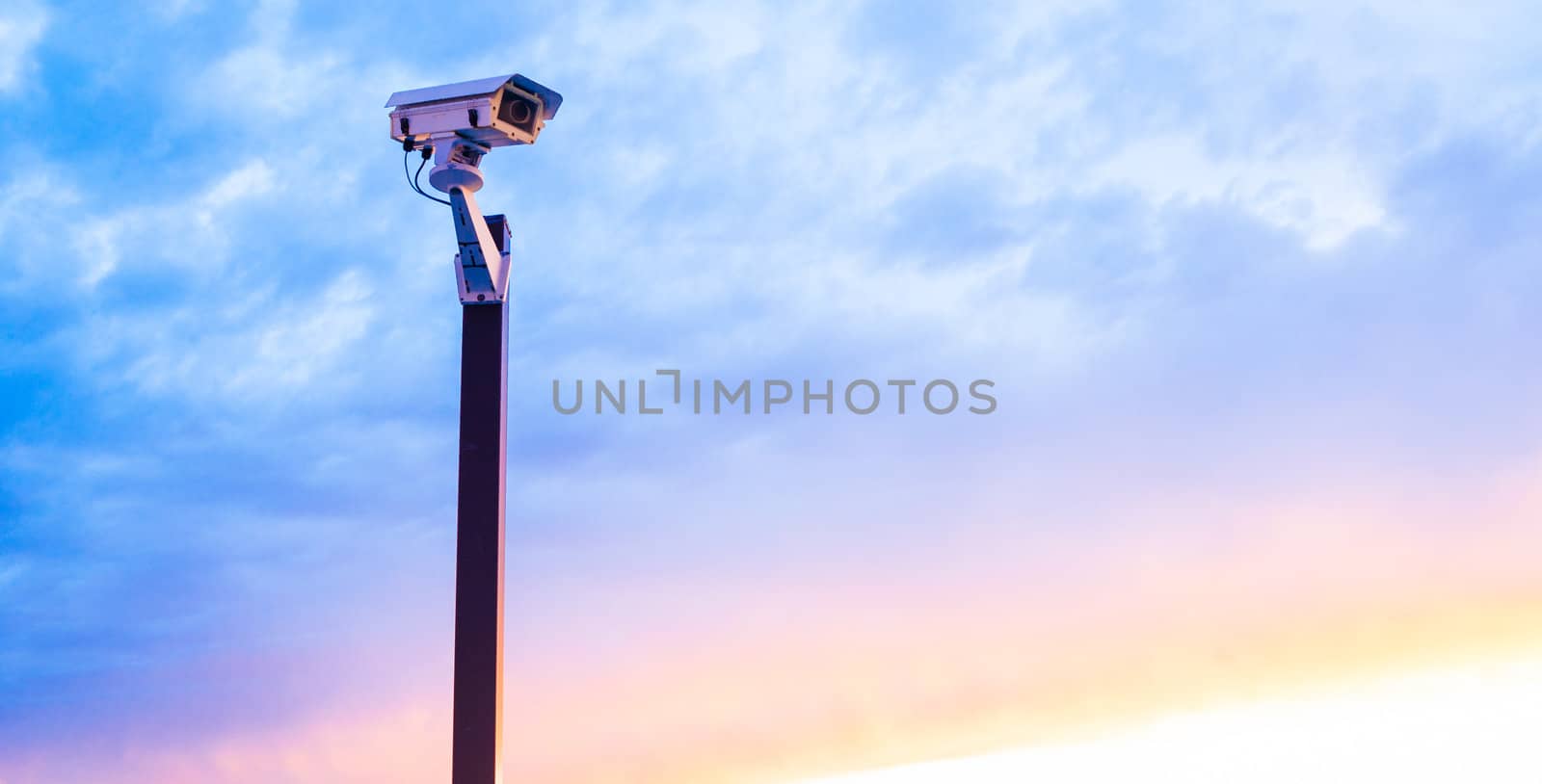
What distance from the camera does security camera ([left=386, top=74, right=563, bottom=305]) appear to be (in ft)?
24.1

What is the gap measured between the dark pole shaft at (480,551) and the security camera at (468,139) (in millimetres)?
235

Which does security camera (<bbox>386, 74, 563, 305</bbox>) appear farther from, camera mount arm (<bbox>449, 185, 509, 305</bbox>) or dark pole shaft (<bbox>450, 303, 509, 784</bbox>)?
dark pole shaft (<bbox>450, 303, 509, 784</bbox>)

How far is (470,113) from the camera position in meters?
7.34

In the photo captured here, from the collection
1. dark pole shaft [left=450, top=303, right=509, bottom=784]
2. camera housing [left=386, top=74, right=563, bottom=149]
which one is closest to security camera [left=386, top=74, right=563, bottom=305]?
camera housing [left=386, top=74, right=563, bottom=149]

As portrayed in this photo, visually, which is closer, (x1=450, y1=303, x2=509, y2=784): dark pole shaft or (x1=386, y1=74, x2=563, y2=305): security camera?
(x1=450, y1=303, x2=509, y2=784): dark pole shaft

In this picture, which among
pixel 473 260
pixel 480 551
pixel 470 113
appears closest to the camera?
pixel 480 551

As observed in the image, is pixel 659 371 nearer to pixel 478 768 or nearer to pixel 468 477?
pixel 468 477

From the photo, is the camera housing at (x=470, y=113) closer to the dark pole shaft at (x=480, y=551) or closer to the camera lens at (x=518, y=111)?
the camera lens at (x=518, y=111)

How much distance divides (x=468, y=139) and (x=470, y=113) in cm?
18

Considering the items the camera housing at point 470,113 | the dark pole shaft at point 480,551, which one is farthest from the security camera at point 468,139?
the dark pole shaft at point 480,551

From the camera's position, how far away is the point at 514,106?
24.6 feet

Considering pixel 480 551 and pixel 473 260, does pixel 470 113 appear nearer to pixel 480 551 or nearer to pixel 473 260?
pixel 473 260

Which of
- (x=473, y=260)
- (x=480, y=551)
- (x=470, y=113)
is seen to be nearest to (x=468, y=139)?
(x=470, y=113)

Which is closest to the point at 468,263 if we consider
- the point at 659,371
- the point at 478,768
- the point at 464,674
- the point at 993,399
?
the point at 464,674
